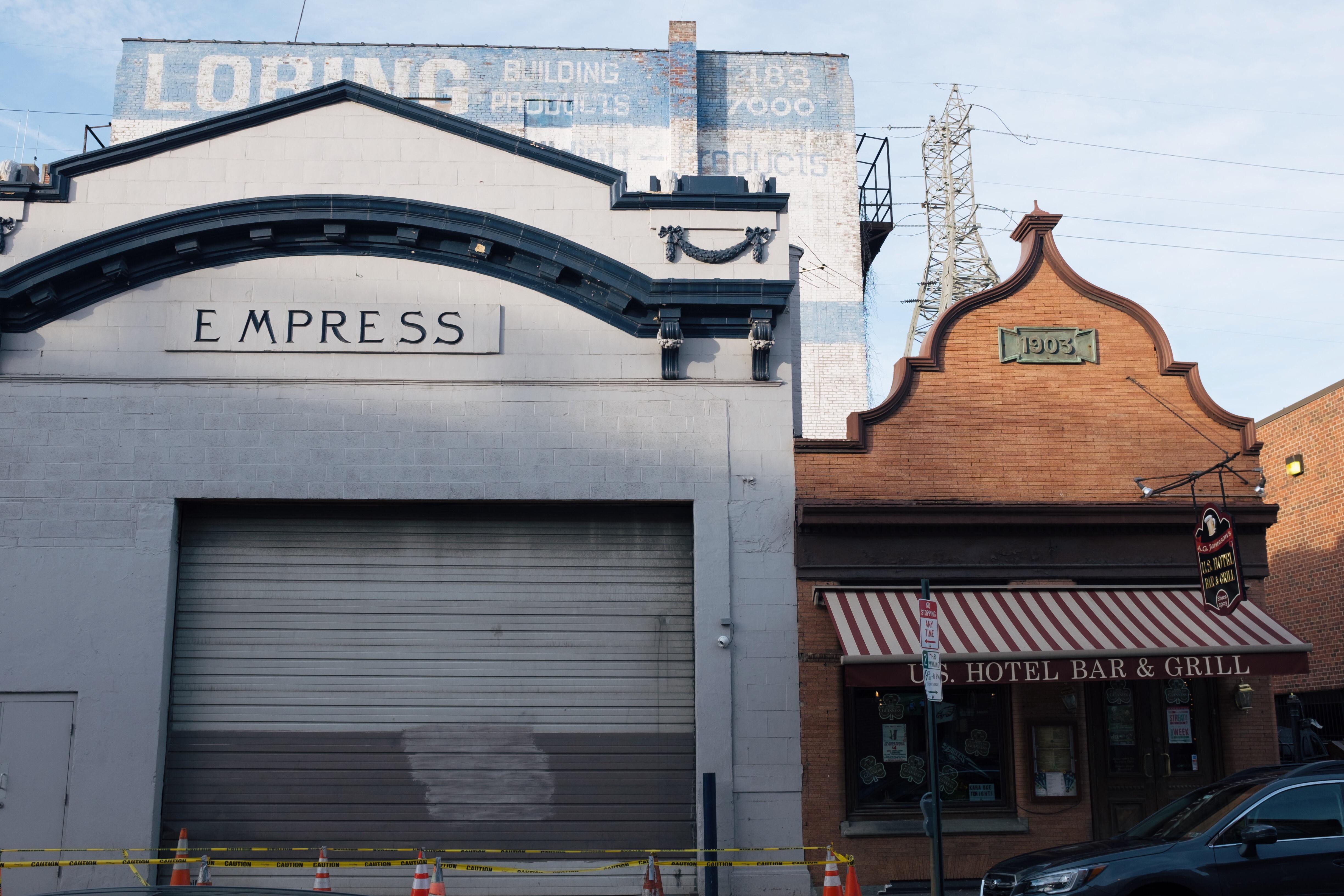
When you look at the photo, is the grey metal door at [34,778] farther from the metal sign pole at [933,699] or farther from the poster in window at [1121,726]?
the poster in window at [1121,726]

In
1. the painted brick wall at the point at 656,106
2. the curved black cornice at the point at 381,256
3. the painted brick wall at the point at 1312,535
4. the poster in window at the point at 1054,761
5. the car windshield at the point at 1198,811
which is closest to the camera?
the car windshield at the point at 1198,811

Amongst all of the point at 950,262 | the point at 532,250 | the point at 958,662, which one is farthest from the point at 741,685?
the point at 950,262

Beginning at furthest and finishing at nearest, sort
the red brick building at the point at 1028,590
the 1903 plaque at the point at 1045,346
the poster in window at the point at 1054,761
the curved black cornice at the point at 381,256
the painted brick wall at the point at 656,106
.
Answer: the painted brick wall at the point at 656,106
the 1903 plaque at the point at 1045,346
the curved black cornice at the point at 381,256
the poster in window at the point at 1054,761
the red brick building at the point at 1028,590

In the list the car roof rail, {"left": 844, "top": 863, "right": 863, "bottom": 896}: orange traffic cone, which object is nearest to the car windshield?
the car roof rail

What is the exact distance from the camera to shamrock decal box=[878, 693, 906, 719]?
15086mm

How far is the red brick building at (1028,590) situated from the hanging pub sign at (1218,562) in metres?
0.51

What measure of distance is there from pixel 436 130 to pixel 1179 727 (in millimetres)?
12967

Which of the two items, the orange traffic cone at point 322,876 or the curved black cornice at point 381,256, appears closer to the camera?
the orange traffic cone at point 322,876

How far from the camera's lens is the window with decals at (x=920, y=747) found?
14.9 metres

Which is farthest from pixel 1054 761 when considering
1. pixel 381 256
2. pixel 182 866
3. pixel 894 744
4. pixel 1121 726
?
pixel 381 256

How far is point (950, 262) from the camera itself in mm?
45156

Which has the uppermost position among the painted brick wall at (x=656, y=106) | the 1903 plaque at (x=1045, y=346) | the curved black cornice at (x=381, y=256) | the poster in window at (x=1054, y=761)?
the painted brick wall at (x=656, y=106)

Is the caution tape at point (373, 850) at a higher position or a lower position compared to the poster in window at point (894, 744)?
lower

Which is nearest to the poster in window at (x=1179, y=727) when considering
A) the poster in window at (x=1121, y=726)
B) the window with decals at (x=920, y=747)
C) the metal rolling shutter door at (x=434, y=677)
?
the poster in window at (x=1121, y=726)
